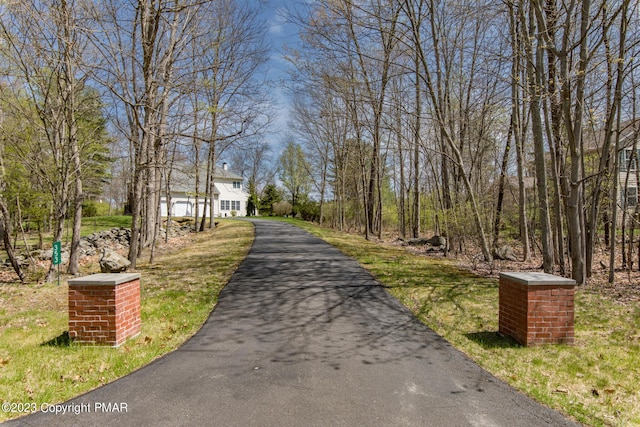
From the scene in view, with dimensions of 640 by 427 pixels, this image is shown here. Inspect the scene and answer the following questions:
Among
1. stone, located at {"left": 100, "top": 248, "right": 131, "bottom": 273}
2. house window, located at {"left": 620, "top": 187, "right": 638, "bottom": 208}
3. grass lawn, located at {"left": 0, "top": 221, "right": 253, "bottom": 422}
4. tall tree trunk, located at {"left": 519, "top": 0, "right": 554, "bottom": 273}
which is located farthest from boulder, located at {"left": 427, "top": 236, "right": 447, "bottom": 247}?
stone, located at {"left": 100, "top": 248, "right": 131, "bottom": 273}

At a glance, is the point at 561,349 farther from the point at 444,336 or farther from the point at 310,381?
the point at 310,381

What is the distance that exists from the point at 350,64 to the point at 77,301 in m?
14.1

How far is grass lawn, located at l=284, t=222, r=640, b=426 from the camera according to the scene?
10.6 feet

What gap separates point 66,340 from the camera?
14.8 feet

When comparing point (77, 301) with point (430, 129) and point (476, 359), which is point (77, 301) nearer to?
point (476, 359)

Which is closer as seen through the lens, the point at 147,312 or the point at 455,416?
the point at 455,416

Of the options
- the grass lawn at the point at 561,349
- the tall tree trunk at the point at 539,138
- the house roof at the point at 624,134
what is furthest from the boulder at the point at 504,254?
the grass lawn at the point at 561,349

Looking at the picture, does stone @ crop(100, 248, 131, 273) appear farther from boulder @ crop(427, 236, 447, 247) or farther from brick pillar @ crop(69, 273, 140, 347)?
boulder @ crop(427, 236, 447, 247)

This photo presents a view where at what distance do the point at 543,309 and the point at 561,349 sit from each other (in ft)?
1.63

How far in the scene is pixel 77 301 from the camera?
4289mm

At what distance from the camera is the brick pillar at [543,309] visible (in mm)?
4277

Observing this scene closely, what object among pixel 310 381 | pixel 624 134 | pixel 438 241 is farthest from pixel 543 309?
pixel 624 134

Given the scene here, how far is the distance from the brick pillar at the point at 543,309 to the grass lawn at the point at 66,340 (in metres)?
4.19

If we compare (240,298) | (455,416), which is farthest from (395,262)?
(455,416)
